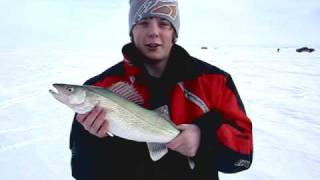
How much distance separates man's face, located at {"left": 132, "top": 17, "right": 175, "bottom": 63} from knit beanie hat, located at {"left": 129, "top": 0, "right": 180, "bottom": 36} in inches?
1.4

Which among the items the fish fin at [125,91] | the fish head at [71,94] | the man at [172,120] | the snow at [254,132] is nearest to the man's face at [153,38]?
the man at [172,120]

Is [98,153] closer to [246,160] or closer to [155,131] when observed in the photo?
[155,131]

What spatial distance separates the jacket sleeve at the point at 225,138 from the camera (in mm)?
2195

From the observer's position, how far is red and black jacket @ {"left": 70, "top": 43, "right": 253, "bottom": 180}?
87.6 inches

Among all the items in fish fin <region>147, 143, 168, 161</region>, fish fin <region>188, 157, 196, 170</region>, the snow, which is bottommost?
the snow

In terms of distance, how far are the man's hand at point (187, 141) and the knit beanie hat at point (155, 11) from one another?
0.81 metres

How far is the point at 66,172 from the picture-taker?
13.5 feet

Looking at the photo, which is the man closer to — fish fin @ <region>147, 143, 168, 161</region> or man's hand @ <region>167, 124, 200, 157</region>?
man's hand @ <region>167, 124, 200, 157</region>

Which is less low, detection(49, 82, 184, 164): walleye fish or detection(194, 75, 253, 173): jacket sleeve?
detection(49, 82, 184, 164): walleye fish

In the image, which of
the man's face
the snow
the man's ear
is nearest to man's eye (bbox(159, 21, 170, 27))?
the man's face

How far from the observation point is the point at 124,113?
1.99 metres

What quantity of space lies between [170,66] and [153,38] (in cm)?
23

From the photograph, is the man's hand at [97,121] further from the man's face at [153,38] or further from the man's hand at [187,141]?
the man's face at [153,38]

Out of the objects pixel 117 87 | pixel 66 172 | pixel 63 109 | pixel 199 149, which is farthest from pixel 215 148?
pixel 63 109
